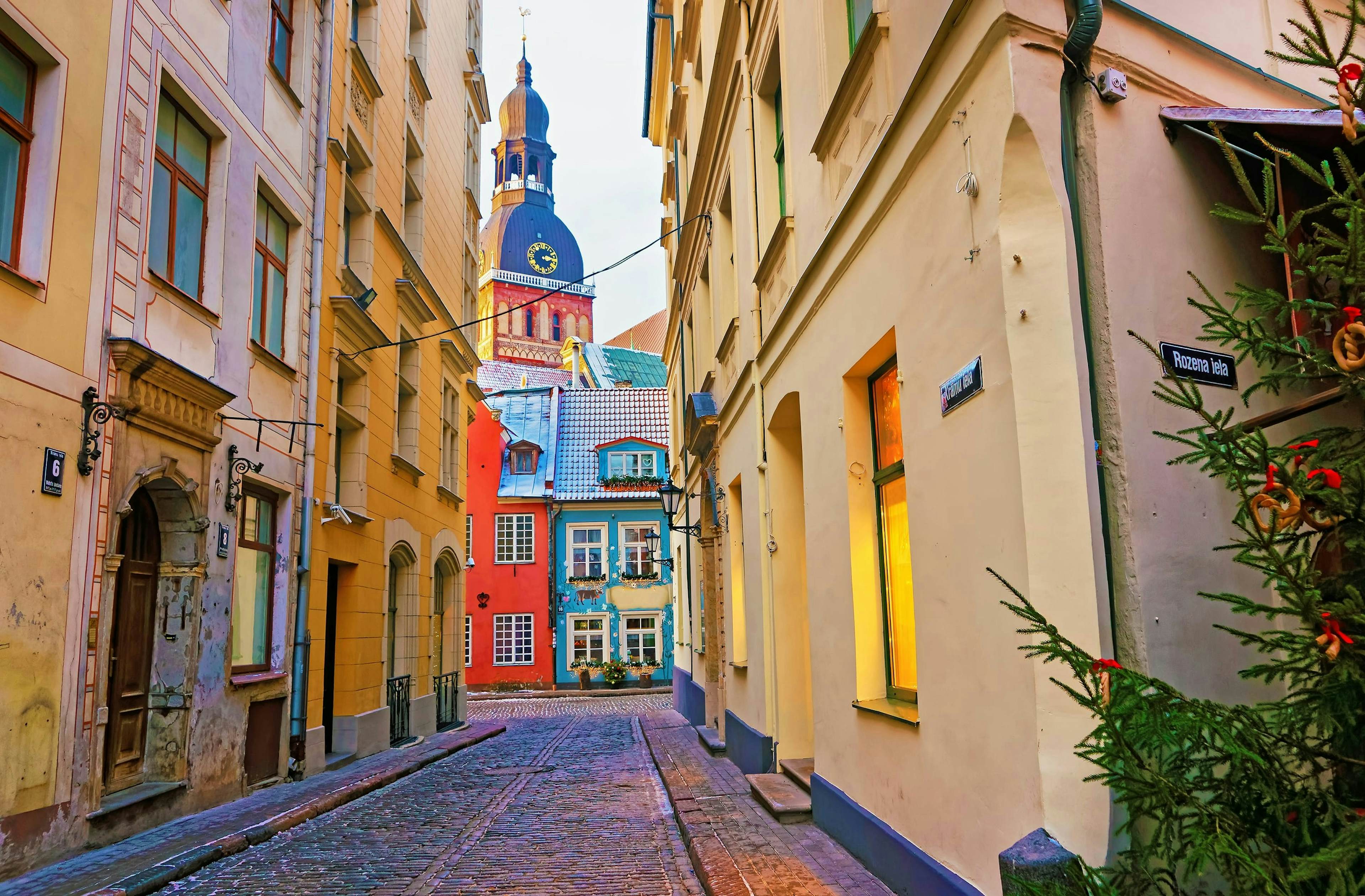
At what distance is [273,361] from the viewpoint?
11.4m

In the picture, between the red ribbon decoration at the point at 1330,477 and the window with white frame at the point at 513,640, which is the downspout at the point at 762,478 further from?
the window with white frame at the point at 513,640

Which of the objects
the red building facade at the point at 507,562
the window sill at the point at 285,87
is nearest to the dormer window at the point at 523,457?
the red building facade at the point at 507,562

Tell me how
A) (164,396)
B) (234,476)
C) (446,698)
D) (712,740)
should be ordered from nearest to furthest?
(164,396) → (234,476) → (712,740) → (446,698)

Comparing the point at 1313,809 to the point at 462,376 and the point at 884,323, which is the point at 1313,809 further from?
the point at 462,376

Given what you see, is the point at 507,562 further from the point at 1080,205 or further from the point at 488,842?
the point at 1080,205

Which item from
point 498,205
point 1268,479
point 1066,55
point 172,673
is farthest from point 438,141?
point 498,205

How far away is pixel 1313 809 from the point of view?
8.84 ft

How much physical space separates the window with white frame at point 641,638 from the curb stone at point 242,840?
890 inches

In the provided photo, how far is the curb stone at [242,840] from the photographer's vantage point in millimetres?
6457

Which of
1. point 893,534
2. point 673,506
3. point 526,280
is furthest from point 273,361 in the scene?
point 526,280

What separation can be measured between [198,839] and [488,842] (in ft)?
7.41

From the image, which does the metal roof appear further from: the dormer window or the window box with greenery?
the window box with greenery

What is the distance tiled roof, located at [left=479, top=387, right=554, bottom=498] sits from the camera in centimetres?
3716

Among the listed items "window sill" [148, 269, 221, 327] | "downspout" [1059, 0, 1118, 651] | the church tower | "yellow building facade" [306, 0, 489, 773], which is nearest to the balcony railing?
the church tower
